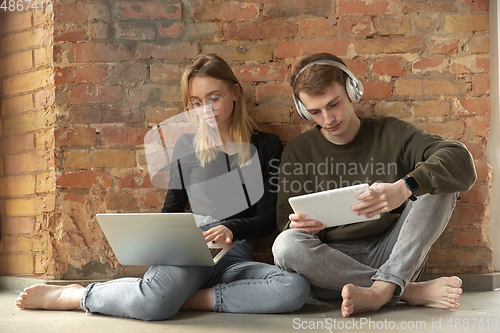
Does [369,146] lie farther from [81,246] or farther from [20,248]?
[20,248]

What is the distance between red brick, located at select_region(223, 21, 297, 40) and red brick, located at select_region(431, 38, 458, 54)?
628mm

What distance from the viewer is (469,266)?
175cm

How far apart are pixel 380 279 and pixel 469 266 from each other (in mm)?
684

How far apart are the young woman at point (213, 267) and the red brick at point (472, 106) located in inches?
31.9

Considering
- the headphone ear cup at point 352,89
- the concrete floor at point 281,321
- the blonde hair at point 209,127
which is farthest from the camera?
the blonde hair at point 209,127

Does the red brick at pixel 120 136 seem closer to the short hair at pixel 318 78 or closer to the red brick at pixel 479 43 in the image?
the short hair at pixel 318 78

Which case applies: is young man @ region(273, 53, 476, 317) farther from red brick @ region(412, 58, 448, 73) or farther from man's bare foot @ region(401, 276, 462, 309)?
red brick @ region(412, 58, 448, 73)

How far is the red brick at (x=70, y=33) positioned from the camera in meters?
1.86

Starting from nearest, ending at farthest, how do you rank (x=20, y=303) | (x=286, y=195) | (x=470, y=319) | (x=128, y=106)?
1. (x=470, y=319)
2. (x=20, y=303)
3. (x=286, y=195)
4. (x=128, y=106)

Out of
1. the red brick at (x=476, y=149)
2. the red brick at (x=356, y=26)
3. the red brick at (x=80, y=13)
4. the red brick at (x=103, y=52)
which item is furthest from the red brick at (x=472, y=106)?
the red brick at (x=80, y=13)

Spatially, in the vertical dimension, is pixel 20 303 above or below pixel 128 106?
below

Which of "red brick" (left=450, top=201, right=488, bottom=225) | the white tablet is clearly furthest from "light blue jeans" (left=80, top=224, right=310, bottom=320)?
"red brick" (left=450, top=201, right=488, bottom=225)

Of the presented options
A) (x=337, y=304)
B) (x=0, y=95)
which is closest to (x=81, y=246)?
(x=0, y=95)

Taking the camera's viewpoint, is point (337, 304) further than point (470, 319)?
Yes
